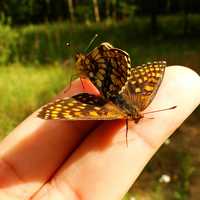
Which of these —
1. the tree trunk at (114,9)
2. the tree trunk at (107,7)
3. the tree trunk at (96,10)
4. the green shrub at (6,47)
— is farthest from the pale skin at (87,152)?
the tree trunk at (107,7)

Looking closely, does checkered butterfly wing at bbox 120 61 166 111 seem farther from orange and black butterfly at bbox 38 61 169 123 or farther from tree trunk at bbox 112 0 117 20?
tree trunk at bbox 112 0 117 20

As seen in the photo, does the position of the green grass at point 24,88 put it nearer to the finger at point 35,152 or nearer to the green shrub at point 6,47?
the green shrub at point 6,47

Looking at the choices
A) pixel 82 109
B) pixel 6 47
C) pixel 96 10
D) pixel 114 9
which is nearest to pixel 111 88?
pixel 82 109

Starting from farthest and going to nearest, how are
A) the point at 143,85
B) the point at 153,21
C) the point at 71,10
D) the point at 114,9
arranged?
the point at 71,10 < the point at 114,9 < the point at 153,21 < the point at 143,85

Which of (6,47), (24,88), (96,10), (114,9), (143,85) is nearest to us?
(143,85)

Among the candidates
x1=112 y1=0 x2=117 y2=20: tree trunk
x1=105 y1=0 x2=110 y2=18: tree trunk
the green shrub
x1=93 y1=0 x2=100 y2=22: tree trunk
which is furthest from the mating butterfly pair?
x1=105 y1=0 x2=110 y2=18: tree trunk

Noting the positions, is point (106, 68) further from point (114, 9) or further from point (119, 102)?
point (114, 9)

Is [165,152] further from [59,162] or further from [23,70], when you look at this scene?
[23,70]
